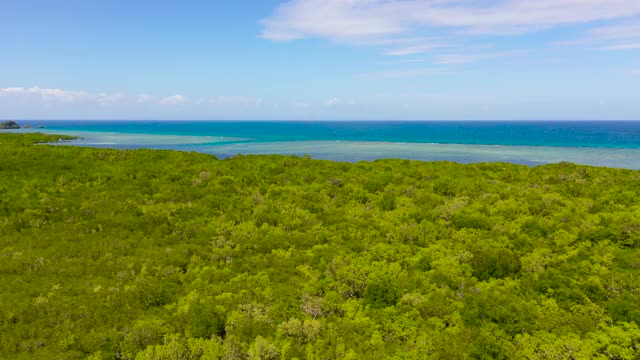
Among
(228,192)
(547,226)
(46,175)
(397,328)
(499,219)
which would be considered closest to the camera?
(397,328)

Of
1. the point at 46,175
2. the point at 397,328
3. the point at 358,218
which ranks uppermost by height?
the point at 46,175

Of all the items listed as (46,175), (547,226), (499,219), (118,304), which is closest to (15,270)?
(118,304)

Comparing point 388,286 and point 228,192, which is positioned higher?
point 228,192

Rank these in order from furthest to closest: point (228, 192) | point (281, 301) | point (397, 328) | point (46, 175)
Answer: point (46, 175) → point (228, 192) → point (281, 301) → point (397, 328)

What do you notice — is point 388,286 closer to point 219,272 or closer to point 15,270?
point 219,272

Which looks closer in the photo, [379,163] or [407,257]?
[407,257]

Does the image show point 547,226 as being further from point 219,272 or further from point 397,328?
point 219,272
